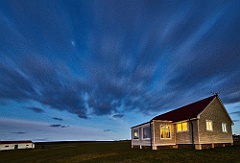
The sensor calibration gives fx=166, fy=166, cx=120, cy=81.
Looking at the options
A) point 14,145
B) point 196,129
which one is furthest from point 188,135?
point 14,145

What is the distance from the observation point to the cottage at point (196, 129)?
20486 mm

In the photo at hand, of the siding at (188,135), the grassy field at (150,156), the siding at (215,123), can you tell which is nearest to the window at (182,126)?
the siding at (188,135)

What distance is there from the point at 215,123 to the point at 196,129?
3932 mm

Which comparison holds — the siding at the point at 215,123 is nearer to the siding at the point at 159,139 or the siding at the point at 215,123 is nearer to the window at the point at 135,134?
the siding at the point at 159,139

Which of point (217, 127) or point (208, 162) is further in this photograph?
point (217, 127)

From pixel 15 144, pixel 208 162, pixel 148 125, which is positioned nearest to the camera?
pixel 208 162

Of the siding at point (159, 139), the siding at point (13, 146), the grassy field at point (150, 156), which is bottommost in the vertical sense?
the siding at point (13, 146)

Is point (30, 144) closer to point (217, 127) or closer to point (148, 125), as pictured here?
point (148, 125)

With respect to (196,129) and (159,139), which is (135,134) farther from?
(196,129)

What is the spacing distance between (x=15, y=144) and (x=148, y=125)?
77015 millimetres

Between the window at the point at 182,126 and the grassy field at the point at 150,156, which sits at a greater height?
the window at the point at 182,126

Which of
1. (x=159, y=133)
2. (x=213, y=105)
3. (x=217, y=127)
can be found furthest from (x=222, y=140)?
(x=159, y=133)

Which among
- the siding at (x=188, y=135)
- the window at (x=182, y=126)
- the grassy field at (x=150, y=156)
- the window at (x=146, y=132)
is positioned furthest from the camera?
the window at (x=146, y=132)

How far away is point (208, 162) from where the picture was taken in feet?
38.7
